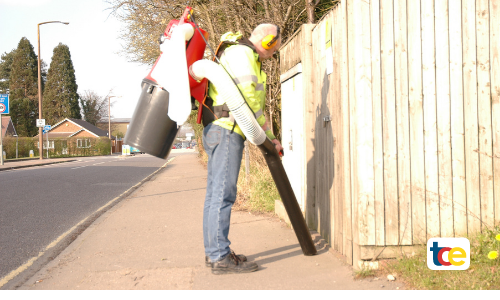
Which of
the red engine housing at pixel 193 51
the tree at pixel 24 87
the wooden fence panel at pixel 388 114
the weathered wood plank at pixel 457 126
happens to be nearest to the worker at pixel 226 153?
the red engine housing at pixel 193 51

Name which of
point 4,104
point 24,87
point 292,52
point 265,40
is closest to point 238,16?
point 292,52

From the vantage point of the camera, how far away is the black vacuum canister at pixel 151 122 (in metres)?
3.42

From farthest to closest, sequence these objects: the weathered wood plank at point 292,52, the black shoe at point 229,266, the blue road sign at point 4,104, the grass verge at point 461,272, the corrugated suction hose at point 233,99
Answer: the blue road sign at point 4,104
the weathered wood plank at point 292,52
the black shoe at point 229,266
the corrugated suction hose at point 233,99
the grass verge at point 461,272

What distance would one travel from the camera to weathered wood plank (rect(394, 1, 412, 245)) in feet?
11.4

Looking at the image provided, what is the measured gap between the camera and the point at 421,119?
3486 mm

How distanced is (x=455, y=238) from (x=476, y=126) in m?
0.88

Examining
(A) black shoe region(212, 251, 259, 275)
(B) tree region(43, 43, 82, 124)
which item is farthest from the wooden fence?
(B) tree region(43, 43, 82, 124)

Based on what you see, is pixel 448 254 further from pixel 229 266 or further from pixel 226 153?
pixel 226 153

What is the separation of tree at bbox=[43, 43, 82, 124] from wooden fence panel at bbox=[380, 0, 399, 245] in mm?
75757

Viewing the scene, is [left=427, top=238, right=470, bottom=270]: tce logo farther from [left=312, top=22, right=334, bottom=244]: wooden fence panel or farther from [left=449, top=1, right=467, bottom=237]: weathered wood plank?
[left=312, top=22, right=334, bottom=244]: wooden fence panel

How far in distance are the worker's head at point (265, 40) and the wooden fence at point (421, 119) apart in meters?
0.58

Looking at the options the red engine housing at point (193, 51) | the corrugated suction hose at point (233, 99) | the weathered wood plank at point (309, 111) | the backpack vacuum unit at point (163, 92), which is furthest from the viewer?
the weathered wood plank at point (309, 111)

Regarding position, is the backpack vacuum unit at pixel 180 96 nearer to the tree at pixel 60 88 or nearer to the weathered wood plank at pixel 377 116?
the weathered wood plank at pixel 377 116
